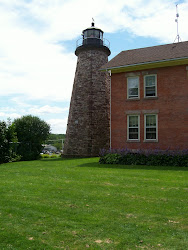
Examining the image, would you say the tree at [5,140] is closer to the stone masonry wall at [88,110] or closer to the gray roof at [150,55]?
the stone masonry wall at [88,110]

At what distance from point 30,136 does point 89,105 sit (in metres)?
6.86

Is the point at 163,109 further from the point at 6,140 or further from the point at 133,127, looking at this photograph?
the point at 6,140

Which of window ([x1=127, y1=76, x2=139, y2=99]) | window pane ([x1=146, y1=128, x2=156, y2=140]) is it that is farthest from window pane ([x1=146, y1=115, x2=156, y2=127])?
window ([x1=127, y1=76, x2=139, y2=99])

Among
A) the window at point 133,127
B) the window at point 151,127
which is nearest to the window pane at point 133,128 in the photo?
the window at point 133,127

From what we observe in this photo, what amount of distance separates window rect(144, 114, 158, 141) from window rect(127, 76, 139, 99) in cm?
202

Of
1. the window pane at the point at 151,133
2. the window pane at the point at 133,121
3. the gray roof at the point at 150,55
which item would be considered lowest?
the window pane at the point at 151,133

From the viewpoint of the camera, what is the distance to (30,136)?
84.1ft

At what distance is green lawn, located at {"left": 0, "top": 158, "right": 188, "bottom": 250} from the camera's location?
425 cm

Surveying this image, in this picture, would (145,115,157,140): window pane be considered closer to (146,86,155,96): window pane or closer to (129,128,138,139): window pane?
(129,128,138,139): window pane

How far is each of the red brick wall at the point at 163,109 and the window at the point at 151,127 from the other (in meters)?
0.30

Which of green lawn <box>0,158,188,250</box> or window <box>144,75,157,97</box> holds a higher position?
window <box>144,75,157,97</box>

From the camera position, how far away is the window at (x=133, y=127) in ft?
61.6

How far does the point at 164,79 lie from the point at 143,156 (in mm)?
5823

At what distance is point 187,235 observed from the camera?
4465 mm
